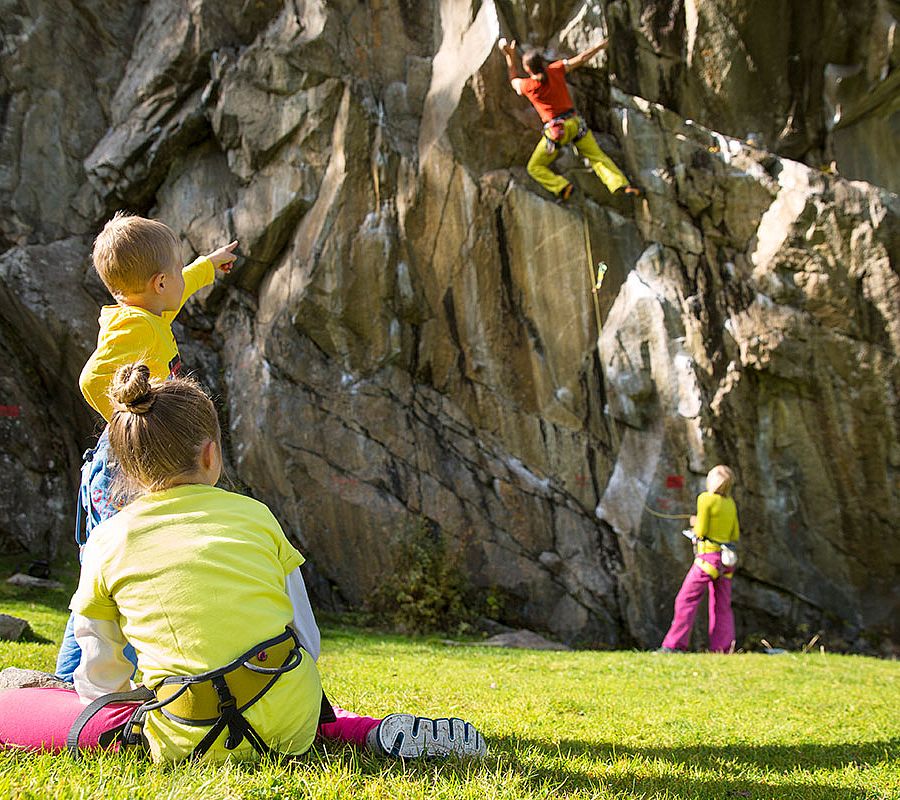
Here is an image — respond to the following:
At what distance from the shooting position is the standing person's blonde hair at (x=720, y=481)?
32.7ft

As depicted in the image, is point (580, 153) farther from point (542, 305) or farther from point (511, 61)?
point (542, 305)

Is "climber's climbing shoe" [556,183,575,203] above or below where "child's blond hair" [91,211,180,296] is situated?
above

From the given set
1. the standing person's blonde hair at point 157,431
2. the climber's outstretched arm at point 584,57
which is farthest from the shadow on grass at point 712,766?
the climber's outstretched arm at point 584,57

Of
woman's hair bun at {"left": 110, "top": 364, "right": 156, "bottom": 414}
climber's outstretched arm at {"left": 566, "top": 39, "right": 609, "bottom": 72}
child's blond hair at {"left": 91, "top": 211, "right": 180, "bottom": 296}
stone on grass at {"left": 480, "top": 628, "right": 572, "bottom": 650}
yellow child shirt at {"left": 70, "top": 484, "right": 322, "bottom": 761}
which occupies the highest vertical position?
climber's outstretched arm at {"left": 566, "top": 39, "right": 609, "bottom": 72}

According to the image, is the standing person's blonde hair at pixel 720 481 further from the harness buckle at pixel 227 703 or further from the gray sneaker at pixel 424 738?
the harness buckle at pixel 227 703

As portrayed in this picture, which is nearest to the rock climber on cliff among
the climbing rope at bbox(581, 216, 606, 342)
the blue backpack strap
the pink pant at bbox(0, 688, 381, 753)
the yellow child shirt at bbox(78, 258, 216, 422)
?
the climbing rope at bbox(581, 216, 606, 342)

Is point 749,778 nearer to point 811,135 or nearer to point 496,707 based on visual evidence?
point 496,707

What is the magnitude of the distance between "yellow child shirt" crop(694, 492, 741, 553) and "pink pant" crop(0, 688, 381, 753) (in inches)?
310

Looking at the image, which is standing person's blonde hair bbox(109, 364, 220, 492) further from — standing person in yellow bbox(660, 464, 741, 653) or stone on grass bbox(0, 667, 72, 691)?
standing person in yellow bbox(660, 464, 741, 653)

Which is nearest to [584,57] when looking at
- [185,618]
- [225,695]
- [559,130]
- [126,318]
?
[559,130]

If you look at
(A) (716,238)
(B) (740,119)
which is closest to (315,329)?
(A) (716,238)

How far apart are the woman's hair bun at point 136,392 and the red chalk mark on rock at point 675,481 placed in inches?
375

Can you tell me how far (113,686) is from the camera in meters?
2.74

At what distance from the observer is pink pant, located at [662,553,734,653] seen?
989 centimetres
